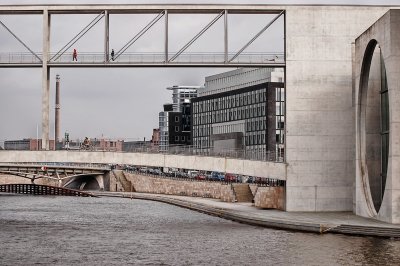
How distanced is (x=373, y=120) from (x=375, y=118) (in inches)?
8.3

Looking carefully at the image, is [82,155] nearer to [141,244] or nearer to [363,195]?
[141,244]

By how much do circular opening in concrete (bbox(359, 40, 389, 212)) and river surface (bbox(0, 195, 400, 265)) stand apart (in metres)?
9.55

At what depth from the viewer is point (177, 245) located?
168 feet

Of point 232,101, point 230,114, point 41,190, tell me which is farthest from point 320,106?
point 41,190

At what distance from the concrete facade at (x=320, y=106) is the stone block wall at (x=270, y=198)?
3.66 m

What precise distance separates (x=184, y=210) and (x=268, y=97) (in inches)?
2548

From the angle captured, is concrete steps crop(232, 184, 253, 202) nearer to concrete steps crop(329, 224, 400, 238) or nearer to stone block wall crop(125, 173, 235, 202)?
stone block wall crop(125, 173, 235, 202)

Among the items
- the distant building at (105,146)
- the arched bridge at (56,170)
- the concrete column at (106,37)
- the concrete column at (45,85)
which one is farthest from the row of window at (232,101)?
the concrete column at (45,85)

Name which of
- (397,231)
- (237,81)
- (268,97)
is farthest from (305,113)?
(237,81)

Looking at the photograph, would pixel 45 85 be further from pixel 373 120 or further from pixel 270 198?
pixel 373 120

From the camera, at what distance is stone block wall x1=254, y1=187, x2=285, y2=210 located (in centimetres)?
7044

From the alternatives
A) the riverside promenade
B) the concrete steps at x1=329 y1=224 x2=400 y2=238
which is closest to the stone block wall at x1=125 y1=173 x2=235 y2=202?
the riverside promenade

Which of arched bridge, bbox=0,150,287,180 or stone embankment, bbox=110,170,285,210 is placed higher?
arched bridge, bbox=0,150,287,180

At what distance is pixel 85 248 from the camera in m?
50.5
